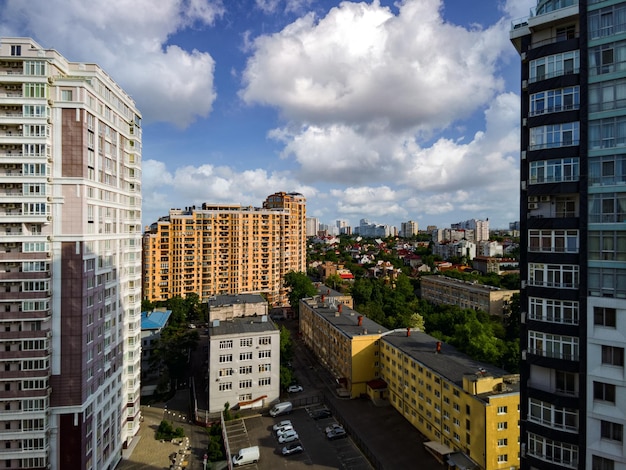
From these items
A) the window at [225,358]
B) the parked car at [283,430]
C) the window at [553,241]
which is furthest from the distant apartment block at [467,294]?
the window at [553,241]

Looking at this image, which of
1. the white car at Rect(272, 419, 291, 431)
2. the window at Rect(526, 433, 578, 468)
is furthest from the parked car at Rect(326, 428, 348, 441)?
the window at Rect(526, 433, 578, 468)

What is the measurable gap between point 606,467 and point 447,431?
1716 centimetres

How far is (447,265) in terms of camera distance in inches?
4451

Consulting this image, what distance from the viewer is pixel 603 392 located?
13195 millimetres

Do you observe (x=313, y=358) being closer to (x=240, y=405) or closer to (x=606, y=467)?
(x=240, y=405)

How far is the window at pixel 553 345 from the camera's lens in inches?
550

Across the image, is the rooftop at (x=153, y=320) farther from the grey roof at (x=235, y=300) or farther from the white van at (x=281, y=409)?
the white van at (x=281, y=409)

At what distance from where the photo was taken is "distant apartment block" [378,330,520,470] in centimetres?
→ 2522

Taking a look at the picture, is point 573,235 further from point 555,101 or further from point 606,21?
point 606,21

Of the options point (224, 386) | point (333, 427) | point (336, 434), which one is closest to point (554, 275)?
point (336, 434)

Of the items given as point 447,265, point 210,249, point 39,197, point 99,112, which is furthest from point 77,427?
point 447,265

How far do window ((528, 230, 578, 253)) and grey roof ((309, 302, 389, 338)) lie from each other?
2678 centimetres

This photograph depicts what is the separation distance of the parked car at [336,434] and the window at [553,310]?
2270 centimetres

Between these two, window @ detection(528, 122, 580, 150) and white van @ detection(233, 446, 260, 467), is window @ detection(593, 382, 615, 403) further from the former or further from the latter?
white van @ detection(233, 446, 260, 467)
